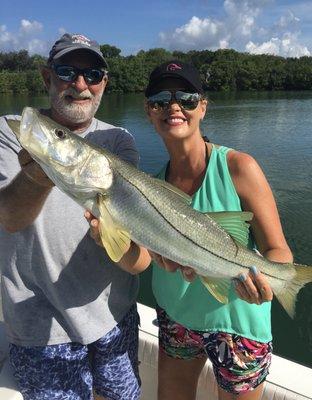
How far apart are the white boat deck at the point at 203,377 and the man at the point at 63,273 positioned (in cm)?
35

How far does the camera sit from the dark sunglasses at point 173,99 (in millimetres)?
3014

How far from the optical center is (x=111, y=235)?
2.56 meters

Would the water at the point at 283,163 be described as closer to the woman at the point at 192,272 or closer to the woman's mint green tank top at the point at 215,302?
the woman at the point at 192,272

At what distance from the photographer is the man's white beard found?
2.91 metres

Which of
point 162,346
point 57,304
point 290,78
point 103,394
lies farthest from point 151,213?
point 290,78

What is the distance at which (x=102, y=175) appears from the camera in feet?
8.73

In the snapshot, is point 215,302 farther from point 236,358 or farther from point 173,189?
point 173,189

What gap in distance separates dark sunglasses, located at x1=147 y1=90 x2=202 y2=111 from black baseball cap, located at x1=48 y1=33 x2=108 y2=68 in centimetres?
44

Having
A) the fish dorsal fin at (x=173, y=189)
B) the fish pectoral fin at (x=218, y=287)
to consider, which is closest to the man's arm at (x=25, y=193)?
the fish dorsal fin at (x=173, y=189)

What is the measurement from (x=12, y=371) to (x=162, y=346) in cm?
113

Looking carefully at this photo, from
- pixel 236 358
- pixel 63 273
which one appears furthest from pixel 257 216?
pixel 63 273

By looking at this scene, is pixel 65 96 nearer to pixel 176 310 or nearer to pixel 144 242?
pixel 144 242

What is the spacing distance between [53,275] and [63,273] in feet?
0.22

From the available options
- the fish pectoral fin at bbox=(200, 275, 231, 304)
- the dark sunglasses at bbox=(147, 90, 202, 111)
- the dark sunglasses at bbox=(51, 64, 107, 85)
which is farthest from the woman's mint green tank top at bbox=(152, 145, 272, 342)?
the dark sunglasses at bbox=(51, 64, 107, 85)
